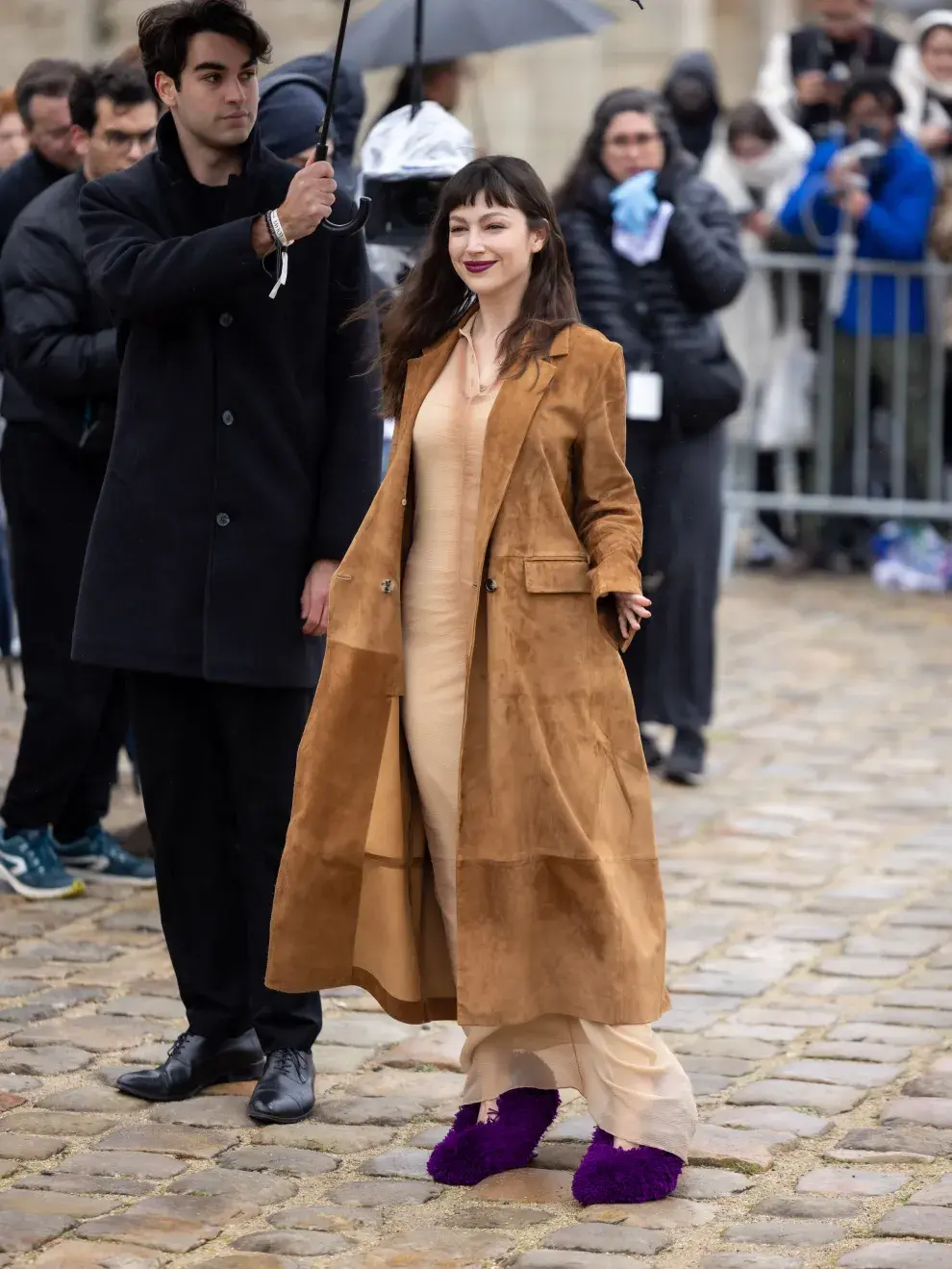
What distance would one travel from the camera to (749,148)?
12.5 metres

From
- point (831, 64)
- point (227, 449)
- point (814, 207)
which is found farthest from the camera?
point (831, 64)

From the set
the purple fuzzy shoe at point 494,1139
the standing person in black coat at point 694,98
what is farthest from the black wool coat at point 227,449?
the standing person in black coat at point 694,98

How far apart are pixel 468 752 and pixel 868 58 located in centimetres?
924

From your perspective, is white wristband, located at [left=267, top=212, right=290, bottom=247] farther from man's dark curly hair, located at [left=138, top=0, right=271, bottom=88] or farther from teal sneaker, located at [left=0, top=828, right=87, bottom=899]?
teal sneaker, located at [left=0, top=828, right=87, bottom=899]

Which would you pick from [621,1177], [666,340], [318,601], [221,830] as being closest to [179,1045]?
[221,830]

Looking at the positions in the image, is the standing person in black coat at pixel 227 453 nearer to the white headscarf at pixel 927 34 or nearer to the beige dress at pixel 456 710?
the beige dress at pixel 456 710

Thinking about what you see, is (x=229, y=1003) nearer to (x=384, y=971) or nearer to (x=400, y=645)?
(x=384, y=971)

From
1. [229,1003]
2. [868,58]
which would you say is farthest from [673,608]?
[868,58]

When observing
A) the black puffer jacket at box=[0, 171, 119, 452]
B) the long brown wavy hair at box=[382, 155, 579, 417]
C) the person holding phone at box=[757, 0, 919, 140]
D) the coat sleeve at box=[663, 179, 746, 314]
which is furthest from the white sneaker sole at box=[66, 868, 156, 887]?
the person holding phone at box=[757, 0, 919, 140]

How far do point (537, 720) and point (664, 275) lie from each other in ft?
13.5

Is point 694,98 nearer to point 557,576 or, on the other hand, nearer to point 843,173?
point 843,173

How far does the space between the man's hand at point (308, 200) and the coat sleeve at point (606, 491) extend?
25.4 inches

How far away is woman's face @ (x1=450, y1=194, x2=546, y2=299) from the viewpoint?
4.34 metres

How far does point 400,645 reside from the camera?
173 inches
